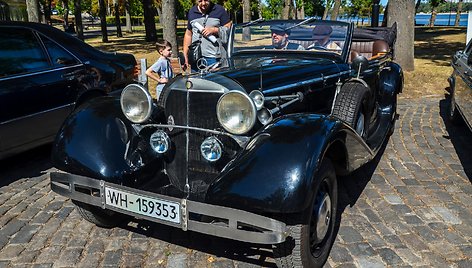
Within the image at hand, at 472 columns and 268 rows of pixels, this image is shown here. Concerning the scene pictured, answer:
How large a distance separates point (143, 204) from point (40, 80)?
9.78 ft

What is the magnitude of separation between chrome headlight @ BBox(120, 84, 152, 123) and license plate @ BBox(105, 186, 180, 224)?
0.63m

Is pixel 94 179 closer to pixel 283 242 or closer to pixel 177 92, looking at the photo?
pixel 177 92

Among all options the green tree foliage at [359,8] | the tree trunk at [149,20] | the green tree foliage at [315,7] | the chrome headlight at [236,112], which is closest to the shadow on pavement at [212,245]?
the chrome headlight at [236,112]

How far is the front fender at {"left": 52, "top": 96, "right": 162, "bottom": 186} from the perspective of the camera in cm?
305

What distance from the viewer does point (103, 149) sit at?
10.3ft

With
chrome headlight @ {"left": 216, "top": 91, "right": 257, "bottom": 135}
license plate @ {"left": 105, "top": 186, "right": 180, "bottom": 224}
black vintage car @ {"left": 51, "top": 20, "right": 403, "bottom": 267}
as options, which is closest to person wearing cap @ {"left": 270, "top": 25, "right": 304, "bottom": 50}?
black vintage car @ {"left": 51, "top": 20, "right": 403, "bottom": 267}

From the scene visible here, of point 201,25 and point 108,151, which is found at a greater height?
point 201,25

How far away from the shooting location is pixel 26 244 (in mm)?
3342

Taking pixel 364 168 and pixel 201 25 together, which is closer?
pixel 364 168

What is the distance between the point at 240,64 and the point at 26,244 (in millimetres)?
2492

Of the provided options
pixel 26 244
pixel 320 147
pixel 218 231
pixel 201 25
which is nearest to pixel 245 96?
pixel 320 147

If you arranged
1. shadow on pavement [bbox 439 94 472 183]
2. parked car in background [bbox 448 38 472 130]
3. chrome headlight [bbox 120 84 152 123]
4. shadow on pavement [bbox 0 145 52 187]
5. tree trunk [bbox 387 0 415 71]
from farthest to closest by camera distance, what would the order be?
1. tree trunk [bbox 387 0 415 71]
2. parked car in background [bbox 448 38 472 130]
3. shadow on pavement [bbox 439 94 472 183]
4. shadow on pavement [bbox 0 145 52 187]
5. chrome headlight [bbox 120 84 152 123]

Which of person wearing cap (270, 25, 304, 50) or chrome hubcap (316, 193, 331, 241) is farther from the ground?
person wearing cap (270, 25, 304, 50)

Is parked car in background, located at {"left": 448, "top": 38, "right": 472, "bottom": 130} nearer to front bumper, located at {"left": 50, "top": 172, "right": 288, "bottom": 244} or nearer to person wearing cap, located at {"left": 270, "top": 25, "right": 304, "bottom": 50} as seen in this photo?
person wearing cap, located at {"left": 270, "top": 25, "right": 304, "bottom": 50}
